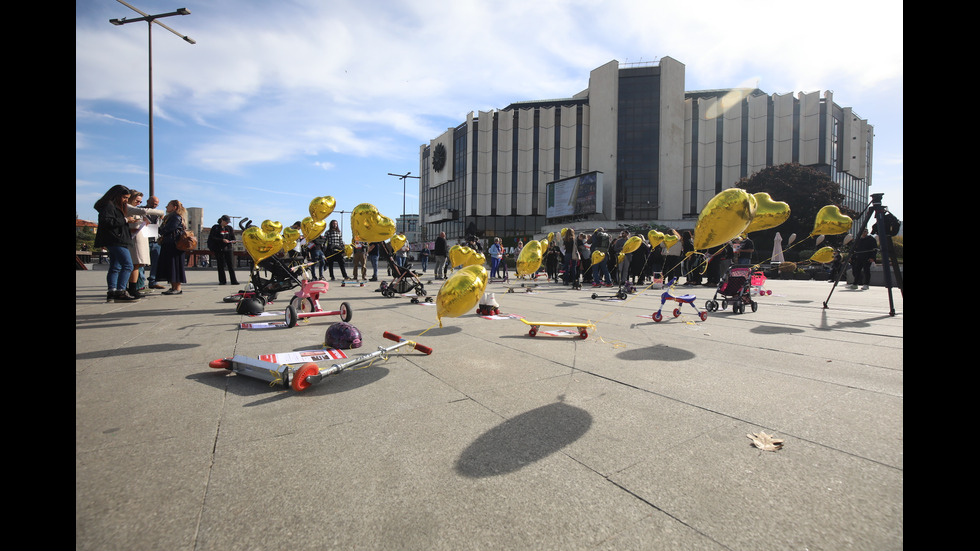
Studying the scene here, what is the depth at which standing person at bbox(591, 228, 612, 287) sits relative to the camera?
1408 cm

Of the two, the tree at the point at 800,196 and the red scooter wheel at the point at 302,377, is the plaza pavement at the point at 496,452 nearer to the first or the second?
the red scooter wheel at the point at 302,377

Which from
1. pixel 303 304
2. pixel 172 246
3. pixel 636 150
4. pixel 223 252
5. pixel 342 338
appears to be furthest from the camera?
pixel 636 150

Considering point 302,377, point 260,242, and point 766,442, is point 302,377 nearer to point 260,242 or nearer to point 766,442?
point 766,442

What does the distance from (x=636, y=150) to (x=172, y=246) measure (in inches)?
2350

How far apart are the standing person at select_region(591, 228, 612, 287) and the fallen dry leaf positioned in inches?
461

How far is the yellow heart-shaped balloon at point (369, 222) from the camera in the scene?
7.14m

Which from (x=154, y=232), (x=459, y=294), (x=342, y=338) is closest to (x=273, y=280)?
(x=154, y=232)

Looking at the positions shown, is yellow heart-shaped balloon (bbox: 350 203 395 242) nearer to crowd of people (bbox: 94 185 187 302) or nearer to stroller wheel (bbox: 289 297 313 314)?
stroller wheel (bbox: 289 297 313 314)

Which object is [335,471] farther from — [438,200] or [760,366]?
[438,200]

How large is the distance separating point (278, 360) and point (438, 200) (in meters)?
78.4

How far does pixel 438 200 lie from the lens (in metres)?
80.5

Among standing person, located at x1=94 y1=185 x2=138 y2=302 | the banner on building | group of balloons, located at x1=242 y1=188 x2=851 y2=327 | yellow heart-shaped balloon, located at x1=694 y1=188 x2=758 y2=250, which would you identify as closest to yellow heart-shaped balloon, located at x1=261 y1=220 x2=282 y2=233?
group of balloons, located at x1=242 y1=188 x2=851 y2=327

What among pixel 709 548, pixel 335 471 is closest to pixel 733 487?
pixel 709 548

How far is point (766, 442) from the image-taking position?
2330 mm
